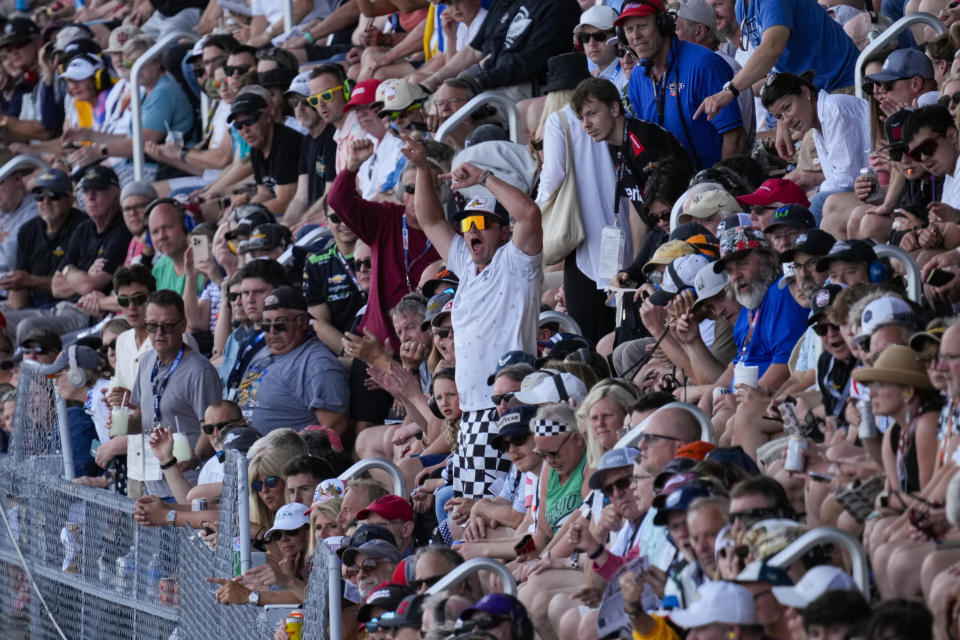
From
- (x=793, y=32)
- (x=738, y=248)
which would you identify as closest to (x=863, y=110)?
(x=793, y=32)

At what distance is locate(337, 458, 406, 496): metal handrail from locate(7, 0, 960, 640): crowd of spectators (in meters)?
0.07

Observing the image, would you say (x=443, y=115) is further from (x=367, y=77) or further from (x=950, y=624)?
(x=950, y=624)

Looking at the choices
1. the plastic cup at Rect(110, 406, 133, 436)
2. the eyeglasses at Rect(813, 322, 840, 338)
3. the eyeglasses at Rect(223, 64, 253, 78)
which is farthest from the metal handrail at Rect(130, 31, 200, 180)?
the eyeglasses at Rect(813, 322, 840, 338)

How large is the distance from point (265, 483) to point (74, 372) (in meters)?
3.28

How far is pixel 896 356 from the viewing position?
19.0ft

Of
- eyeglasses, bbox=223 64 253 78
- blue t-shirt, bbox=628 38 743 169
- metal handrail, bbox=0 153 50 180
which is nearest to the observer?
blue t-shirt, bbox=628 38 743 169

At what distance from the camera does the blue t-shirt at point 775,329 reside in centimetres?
763

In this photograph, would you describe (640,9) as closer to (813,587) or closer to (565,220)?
(565,220)

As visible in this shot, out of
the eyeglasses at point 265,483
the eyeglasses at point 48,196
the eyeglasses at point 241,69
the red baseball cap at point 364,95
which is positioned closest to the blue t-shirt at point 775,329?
the eyeglasses at point 265,483

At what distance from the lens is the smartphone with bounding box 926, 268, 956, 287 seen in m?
7.24

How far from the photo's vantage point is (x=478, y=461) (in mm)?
8680

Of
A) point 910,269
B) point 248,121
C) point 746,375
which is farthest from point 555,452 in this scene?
point 248,121

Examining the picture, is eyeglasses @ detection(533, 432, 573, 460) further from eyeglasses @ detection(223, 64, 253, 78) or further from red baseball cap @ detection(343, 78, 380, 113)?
eyeglasses @ detection(223, 64, 253, 78)

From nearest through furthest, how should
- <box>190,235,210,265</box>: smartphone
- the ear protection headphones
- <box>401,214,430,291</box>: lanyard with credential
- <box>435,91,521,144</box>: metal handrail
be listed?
<box>401,214,430,291</box>: lanyard with credential < <box>435,91,521,144</box>: metal handrail < the ear protection headphones < <box>190,235,210,265</box>: smartphone
